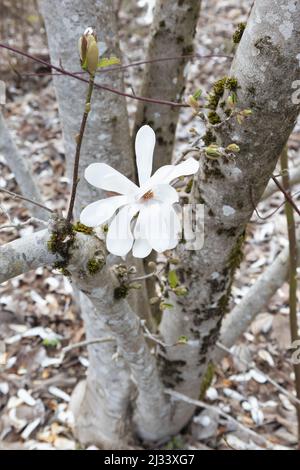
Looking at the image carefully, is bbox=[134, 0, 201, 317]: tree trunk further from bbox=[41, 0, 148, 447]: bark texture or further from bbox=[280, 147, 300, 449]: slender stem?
bbox=[280, 147, 300, 449]: slender stem

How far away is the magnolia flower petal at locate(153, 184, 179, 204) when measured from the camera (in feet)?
1.87

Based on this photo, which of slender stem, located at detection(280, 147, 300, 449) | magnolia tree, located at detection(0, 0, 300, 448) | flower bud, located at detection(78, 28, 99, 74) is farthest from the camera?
slender stem, located at detection(280, 147, 300, 449)

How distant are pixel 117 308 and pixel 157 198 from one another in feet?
1.51

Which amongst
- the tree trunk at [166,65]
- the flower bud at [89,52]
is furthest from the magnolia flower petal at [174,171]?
the tree trunk at [166,65]

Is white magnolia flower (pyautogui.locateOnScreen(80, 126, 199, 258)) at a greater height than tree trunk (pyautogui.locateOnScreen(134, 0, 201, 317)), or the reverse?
tree trunk (pyautogui.locateOnScreen(134, 0, 201, 317))

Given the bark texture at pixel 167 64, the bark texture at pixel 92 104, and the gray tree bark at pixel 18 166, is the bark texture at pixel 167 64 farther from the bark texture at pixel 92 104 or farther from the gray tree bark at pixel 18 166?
the gray tree bark at pixel 18 166

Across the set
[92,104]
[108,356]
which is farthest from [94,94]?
[108,356]

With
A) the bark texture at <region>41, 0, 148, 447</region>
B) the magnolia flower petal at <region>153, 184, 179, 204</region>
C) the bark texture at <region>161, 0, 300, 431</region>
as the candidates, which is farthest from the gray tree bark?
the magnolia flower petal at <region>153, 184, 179, 204</region>

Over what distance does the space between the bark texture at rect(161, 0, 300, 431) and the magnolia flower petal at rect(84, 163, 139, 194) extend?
0.30 meters

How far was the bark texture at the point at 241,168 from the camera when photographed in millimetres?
710

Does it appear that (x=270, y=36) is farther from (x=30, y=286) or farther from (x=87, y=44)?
(x=30, y=286)

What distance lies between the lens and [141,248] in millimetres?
616

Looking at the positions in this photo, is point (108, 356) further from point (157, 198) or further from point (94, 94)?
point (157, 198)

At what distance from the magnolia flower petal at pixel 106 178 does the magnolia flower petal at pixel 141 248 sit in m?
0.07
